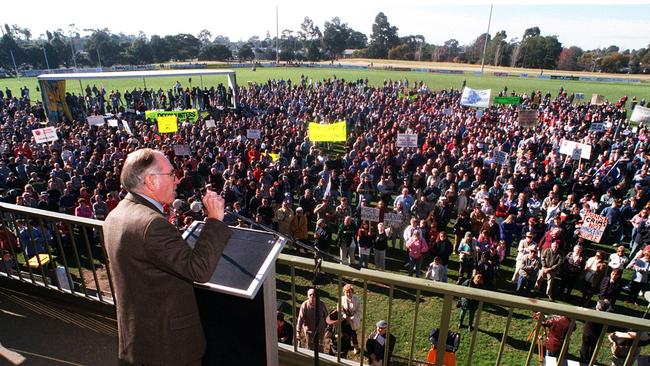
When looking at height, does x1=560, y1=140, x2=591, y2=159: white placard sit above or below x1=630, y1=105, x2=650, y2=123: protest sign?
below

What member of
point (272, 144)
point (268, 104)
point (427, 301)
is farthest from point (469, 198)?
point (268, 104)

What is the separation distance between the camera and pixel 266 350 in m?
2.45

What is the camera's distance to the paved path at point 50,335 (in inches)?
147

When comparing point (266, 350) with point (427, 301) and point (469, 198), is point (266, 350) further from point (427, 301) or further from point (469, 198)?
point (469, 198)

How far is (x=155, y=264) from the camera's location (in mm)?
2070

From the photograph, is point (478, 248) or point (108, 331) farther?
point (478, 248)

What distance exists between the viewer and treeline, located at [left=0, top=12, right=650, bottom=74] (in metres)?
83.5

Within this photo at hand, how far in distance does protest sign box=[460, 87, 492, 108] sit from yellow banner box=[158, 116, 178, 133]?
19.1 metres

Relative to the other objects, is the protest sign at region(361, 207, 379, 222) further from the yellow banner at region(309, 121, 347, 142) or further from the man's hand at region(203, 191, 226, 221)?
the man's hand at region(203, 191, 226, 221)

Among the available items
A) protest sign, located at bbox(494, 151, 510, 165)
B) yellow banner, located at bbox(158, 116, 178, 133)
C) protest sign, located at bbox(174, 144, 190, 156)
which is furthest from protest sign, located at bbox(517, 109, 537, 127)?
yellow banner, located at bbox(158, 116, 178, 133)

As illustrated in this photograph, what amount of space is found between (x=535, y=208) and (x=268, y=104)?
24.1m

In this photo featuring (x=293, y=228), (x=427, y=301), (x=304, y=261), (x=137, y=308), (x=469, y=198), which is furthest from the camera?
(x=469, y=198)

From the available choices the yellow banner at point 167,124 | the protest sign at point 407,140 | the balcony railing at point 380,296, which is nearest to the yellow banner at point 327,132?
the protest sign at point 407,140

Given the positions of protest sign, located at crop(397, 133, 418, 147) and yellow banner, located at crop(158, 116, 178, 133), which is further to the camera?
yellow banner, located at crop(158, 116, 178, 133)
